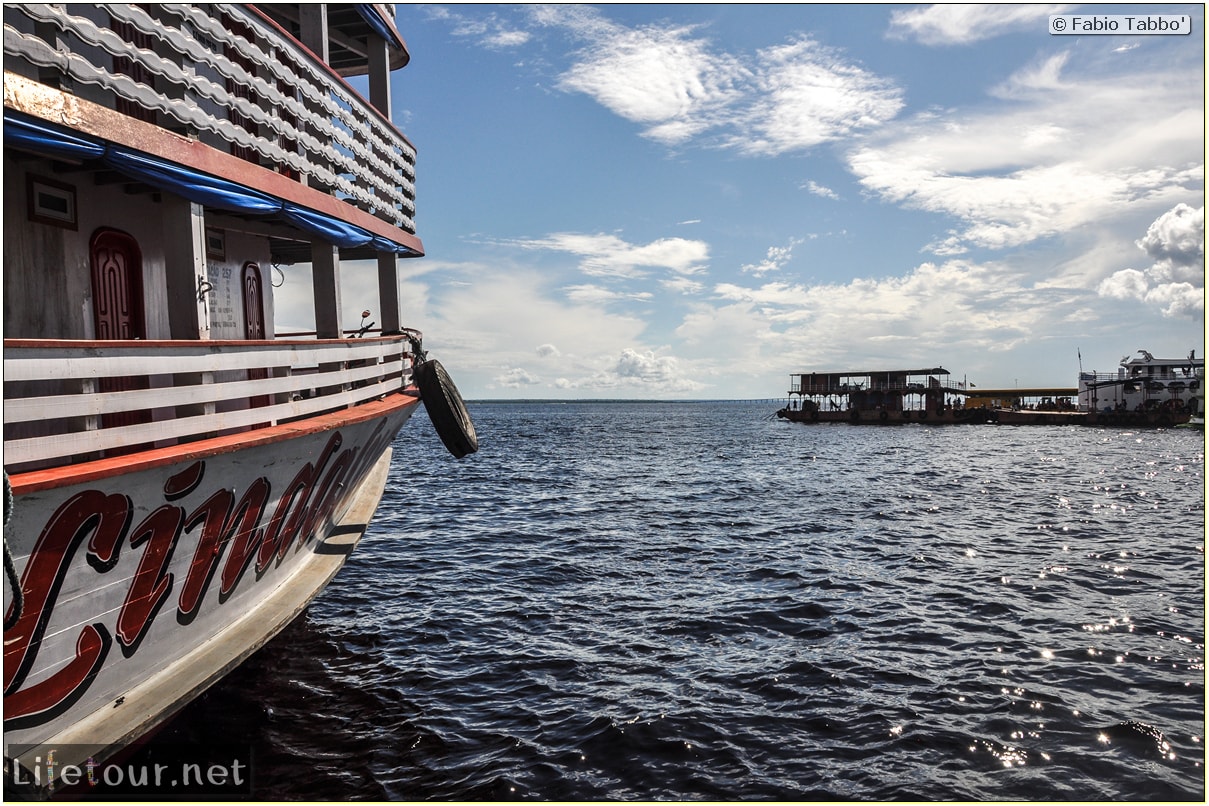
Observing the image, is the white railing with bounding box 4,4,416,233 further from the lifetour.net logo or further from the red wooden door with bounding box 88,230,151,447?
the lifetour.net logo

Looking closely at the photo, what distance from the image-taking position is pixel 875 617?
1057 centimetres

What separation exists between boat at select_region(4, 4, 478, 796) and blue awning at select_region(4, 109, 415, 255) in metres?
0.02

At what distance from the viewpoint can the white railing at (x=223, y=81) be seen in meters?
5.29

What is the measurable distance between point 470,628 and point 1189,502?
22806 millimetres

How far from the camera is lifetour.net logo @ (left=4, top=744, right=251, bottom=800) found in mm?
4633

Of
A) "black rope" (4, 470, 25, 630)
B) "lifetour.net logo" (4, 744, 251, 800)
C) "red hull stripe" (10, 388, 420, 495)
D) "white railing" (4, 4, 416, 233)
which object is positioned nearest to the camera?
"black rope" (4, 470, 25, 630)

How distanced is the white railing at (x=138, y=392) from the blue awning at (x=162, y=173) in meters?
1.45

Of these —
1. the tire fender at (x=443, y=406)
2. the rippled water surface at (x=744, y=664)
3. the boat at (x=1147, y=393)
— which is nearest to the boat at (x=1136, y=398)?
the boat at (x=1147, y=393)

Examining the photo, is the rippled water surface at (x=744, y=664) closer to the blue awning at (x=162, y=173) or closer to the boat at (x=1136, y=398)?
the blue awning at (x=162, y=173)

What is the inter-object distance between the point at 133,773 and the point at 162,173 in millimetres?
5344

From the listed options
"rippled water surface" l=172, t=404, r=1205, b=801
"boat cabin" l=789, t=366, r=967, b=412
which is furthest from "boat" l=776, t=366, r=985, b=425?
"rippled water surface" l=172, t=404, r=1205, b=801

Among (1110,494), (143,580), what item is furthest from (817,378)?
(143,580)

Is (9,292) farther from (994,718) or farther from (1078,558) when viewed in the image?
(1078,558)

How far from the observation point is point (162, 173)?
6047mm
